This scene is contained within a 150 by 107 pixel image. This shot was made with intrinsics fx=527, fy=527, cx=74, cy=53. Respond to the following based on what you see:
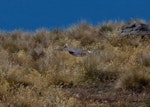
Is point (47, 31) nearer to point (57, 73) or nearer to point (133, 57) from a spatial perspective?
Answer: point (133, 57)

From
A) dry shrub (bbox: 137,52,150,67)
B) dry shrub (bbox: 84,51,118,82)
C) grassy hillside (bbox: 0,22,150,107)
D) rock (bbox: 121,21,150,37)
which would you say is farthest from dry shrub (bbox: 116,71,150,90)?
rock (bbox: 121,21,150,37)

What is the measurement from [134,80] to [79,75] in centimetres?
170

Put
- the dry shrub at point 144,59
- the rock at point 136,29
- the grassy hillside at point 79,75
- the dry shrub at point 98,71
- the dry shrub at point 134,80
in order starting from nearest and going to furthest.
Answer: the grassy hillside at point 79,75
the dry shrub at point 134,80
the dry shrub at point 98,71
the dry shrub at point 144,59
the rock at point 136,29

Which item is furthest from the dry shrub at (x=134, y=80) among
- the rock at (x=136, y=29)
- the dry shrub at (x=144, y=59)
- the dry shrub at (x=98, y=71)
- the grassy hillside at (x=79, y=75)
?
the rock at (x=136, y=29)

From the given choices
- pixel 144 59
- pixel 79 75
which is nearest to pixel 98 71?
pixel 79 75

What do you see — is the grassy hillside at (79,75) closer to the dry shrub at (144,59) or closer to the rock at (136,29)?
the dry shrub at (144,59)

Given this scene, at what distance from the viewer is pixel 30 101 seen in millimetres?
9320

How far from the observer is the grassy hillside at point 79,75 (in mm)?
9923

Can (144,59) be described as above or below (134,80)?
above

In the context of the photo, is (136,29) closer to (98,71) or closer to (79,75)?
(98,71)

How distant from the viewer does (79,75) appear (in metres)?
13.3

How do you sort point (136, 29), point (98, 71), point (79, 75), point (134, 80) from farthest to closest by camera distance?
1. point (136, 29)
2. point (98, 71)
3. point (79, 75)
4. point (134, 80)

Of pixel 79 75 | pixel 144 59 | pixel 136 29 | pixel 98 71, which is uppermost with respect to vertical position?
pixel 136 29

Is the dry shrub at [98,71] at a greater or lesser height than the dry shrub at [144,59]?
lesser
